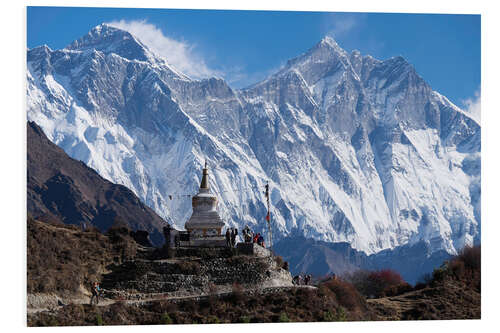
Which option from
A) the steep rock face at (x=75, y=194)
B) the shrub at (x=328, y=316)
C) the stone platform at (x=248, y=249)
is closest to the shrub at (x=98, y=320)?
the stone platform at (x=248, y=249)

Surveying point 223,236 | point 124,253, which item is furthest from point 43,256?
point 223,236

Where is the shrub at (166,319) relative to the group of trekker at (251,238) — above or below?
below

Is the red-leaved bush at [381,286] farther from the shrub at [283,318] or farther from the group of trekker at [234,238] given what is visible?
the shrub at [283,318]

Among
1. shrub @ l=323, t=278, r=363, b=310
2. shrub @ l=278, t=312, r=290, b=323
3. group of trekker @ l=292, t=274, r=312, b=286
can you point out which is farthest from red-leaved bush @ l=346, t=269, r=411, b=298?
shrub @ l=278, t=312, r=290, b=323

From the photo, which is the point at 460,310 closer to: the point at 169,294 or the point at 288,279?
the point at 288,279

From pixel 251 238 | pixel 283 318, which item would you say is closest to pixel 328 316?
pixel 283 318

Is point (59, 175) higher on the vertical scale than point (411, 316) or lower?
higher

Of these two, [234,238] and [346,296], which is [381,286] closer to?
[234,238]

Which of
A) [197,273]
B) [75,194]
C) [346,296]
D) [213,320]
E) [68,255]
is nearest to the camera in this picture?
[213,320]
